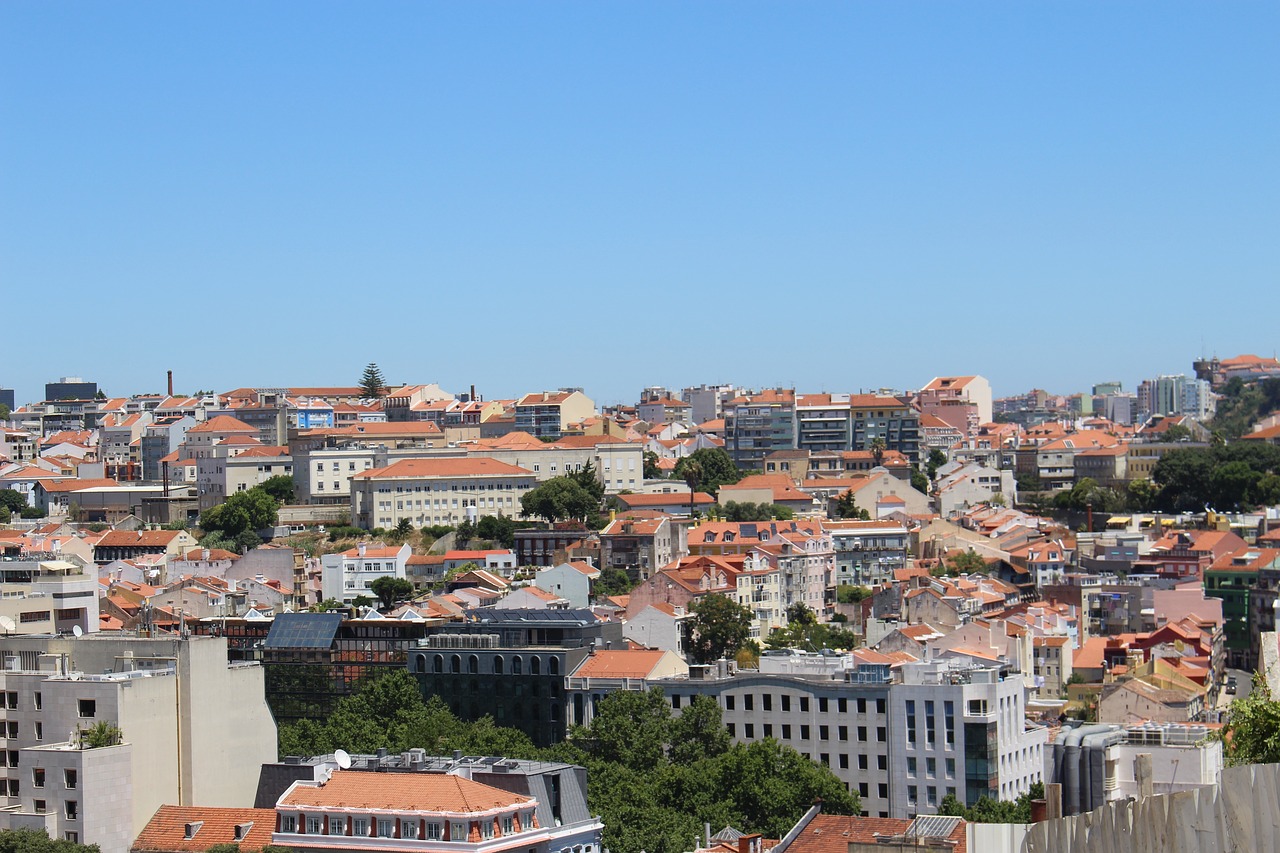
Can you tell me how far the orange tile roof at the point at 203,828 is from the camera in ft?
94.7

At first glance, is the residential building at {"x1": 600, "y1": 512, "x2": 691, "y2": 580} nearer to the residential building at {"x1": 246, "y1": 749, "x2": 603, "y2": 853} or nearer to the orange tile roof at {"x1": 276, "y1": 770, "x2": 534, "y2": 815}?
the residential building at {"x1": 246, "y1": 749, "x2": 603, "y2": 853}

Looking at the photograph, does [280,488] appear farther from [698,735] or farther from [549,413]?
[698,735]

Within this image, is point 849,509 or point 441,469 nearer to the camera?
point 441,469

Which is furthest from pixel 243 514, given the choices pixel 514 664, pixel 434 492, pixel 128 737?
pixel 128 737

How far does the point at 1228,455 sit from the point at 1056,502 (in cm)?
940

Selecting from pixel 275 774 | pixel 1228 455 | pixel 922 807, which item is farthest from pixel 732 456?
pixel 275 774

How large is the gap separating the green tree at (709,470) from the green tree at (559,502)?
11313mm

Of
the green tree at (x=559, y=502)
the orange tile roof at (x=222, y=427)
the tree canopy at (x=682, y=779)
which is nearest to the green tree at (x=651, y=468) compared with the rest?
the green tree at (x=559, y=502)

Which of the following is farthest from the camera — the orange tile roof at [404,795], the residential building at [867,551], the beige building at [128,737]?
the residential building at [867,551]

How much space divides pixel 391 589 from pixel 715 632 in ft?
62.5

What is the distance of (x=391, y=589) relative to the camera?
73312mm

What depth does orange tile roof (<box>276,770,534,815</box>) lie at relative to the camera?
1116 inches

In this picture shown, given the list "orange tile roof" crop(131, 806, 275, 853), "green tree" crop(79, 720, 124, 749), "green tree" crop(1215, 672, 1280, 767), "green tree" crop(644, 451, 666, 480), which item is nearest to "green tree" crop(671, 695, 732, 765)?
"orange tile roof" crop(131, 806, 275, 853)

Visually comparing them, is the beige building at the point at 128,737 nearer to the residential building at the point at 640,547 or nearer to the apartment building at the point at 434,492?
the residential building at the point at 640,547
